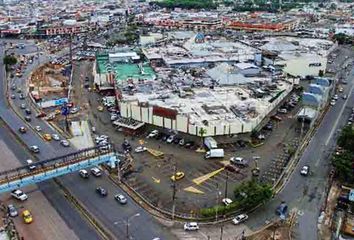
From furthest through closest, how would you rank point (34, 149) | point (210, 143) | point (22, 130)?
point (22, 130) → point (34, 149) → point (210, 143)

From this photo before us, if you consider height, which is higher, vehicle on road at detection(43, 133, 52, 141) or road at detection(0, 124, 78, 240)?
road at detection(0, 124, 78, 240)

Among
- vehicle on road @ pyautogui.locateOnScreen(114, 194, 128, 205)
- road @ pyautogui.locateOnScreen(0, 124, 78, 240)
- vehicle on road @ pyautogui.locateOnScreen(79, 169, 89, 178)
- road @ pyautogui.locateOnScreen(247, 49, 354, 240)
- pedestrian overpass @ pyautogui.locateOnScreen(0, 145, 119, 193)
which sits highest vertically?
pedestrian overpass @ pyautogui.locateOnScreen(0, 145, 119, 193)

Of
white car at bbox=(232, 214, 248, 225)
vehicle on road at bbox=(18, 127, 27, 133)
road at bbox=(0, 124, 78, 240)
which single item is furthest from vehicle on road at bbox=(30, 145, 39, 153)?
white car at bbox=(232, 214, 248, 225)

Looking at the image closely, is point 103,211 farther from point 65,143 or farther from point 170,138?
point 65,143

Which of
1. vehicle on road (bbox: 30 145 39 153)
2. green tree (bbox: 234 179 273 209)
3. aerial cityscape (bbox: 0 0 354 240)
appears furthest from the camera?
vehicle on road (bbox: 30 145 39 153)

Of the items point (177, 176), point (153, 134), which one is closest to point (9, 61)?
point (153, 134)

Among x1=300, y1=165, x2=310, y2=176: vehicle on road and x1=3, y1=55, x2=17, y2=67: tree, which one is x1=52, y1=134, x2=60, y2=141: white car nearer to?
x1=300, y1=165, x2=310, y2=176: vehicle on road
